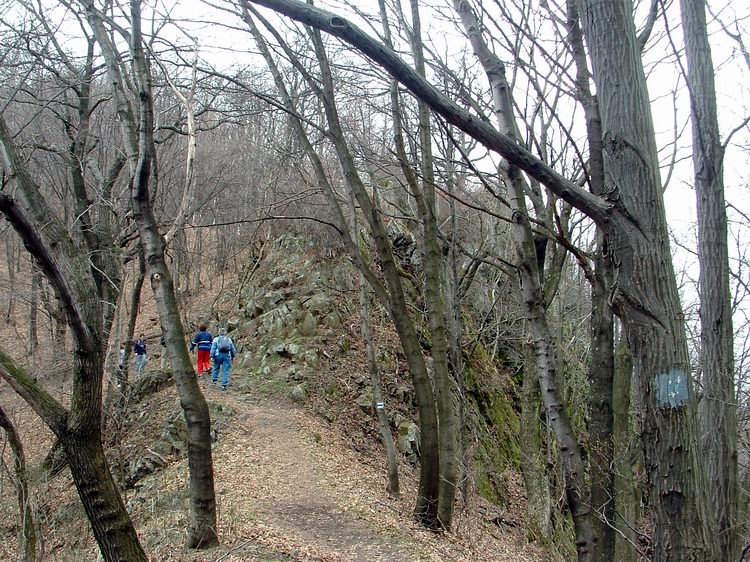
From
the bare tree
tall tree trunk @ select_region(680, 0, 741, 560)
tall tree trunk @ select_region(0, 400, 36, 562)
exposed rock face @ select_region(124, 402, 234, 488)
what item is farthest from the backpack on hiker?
tall tree trunk @ select_region(680, 0, 741, 560)

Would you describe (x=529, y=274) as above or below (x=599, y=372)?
above

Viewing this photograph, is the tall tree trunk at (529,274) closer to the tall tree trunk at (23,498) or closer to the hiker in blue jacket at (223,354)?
the tall tree trunk at (23,498)

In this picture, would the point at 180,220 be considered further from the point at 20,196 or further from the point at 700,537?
the point at 700,537

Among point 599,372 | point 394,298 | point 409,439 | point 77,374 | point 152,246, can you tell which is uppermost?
point 152,246

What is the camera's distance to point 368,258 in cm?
1748

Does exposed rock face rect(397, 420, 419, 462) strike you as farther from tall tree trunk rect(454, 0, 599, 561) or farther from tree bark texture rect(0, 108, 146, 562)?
tree bark texture rect(0, 108, 146, 562)

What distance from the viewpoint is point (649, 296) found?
206 cm

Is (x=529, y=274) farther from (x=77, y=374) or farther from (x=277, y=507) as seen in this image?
(x=277, y=507)

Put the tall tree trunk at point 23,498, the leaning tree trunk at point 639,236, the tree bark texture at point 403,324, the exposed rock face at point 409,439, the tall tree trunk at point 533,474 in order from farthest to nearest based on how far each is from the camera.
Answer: the exposed rock face at point 409,439 → the tall tree trunk at point 533,474 → the tree bark texture at point 403,324 → the tall tree trunk at point 23,498 → the leaning tree trunk at point 639,236

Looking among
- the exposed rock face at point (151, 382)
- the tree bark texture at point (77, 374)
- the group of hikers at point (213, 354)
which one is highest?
the tree bark texture at point (77, 374)

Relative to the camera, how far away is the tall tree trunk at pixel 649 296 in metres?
1.97

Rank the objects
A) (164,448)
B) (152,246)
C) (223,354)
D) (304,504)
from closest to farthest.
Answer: (152,246), (304,504), (164,448), (223,354)

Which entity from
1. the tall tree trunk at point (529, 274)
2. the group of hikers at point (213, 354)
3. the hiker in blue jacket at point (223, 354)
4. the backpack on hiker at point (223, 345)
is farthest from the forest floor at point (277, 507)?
the tall tree trunk at point (529, 274)

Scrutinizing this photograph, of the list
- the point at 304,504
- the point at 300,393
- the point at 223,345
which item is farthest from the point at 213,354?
the point at 304,504
